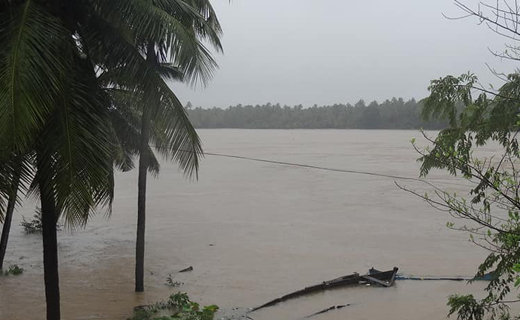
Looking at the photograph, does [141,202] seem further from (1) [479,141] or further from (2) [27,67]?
(1) [479,141]

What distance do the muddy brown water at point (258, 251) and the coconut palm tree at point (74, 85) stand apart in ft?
18.5

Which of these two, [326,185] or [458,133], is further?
[326,185]

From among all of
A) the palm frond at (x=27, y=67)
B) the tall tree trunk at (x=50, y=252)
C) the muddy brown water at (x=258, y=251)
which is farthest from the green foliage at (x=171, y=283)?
the palm frond at (x=27, y=67)

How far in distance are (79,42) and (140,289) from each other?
703cm

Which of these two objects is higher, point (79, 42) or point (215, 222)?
point (79, 42)

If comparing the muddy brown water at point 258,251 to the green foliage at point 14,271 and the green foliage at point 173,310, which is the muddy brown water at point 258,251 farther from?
the green foliage at point 173,310

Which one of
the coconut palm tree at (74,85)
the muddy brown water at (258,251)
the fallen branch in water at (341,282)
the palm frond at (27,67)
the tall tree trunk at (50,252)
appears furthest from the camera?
the fallen branch in water at (341,282)

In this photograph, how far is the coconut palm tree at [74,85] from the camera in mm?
4969

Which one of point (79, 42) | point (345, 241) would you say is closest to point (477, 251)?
point (345, 241)

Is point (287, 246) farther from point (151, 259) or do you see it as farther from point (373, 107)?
point (373, 107)

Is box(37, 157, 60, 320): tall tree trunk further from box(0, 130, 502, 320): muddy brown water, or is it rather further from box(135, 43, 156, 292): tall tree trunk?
box(135, 43, 156, 292): tall tree trunk

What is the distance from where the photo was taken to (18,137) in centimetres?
477

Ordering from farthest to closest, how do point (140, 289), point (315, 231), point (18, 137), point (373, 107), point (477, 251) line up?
1. point (373, 107)
2. point (315, 231)
3. point (477, 251)
4. point (140, 289)
5. point (18, 137)

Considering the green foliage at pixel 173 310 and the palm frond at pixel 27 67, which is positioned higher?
the palm frond at pixel 27 67
